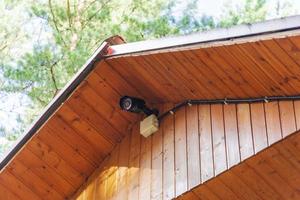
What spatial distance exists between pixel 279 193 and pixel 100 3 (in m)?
6.38

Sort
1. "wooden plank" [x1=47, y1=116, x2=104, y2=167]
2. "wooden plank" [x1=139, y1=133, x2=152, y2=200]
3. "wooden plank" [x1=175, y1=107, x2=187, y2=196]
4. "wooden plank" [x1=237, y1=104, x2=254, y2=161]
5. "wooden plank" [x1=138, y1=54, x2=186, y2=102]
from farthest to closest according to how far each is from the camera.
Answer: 1. "wooden plank" [x1=47, y1=116, x2=104, y2=167]
2. "wooden plank" [x1=139, y1=133, x2=152, y2=200]
3. "wooden plank" [x1=138, y1=54, x2=186, y2=102]
4. "wooden plank" [x1=175, y1=107, x2=187, y2=196]
5. "wooden plank" [x1=237, y1=104, x2=254, y2=161]

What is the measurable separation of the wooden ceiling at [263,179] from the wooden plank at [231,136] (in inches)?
2.2

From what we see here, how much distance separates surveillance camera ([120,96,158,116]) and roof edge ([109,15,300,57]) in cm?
46

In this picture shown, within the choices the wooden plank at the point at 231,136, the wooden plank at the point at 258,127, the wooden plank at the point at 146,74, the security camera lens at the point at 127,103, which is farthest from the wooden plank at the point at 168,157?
the wooden plank at the point at 258,127

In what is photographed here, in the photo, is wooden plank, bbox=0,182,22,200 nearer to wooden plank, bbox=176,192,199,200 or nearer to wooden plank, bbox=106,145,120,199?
wooden plank, bbox=106,145,120,199

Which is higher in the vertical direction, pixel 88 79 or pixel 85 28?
pixel 88 79

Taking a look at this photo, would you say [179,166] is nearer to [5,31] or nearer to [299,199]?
[299,199]

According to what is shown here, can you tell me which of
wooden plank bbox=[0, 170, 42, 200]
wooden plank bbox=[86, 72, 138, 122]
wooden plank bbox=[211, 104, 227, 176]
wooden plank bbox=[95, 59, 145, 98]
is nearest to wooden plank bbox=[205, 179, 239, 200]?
wooden plank bbox=[211, 104, 227, 176]

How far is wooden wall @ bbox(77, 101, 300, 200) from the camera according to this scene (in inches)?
119

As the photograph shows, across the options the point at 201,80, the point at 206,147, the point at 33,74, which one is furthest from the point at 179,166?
the point at 33,74

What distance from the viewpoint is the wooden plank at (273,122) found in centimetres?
293

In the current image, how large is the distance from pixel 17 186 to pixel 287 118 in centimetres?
Result: 257

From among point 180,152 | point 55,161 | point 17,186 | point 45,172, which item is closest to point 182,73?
point 180,152

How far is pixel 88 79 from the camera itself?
13.3ft
